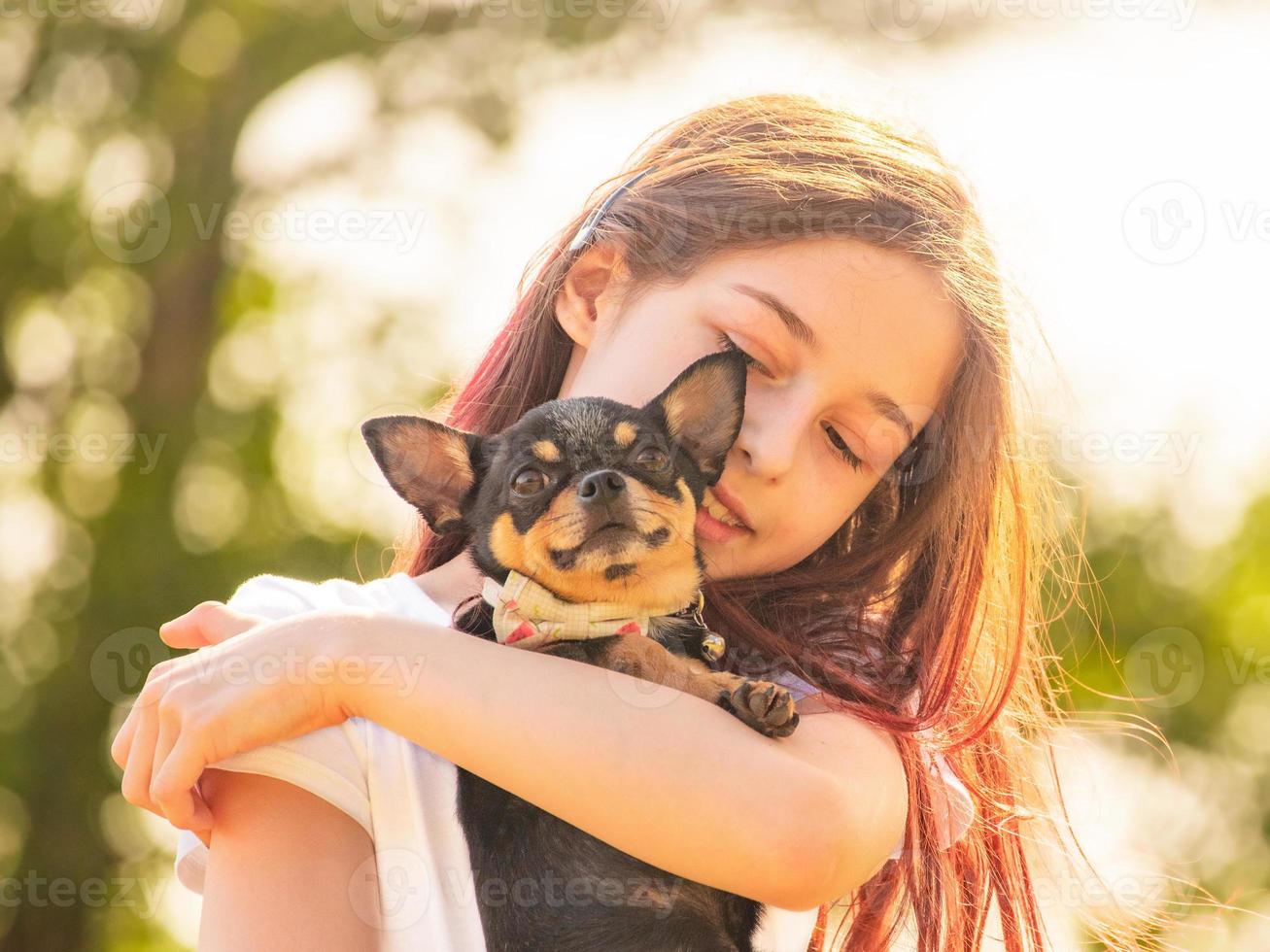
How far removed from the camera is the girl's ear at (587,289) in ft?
9.17

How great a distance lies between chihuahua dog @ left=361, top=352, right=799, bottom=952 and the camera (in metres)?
2.15

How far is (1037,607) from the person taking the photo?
3.00 metres

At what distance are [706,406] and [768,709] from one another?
0.62m

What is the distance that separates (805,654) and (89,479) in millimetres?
9169

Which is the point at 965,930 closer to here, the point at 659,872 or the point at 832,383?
the point at 659,872

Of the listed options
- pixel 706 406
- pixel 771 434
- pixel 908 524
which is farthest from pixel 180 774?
pixel 908 524

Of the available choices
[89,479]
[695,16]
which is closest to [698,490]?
[695,16]

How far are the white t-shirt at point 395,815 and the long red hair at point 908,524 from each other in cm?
56

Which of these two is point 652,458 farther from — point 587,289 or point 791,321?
point 587,289

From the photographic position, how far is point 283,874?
6.80 ft

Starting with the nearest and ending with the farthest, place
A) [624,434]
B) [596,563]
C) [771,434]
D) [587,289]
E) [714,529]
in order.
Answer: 1. [596,563]
2. [624,434]
3. [771,434]
4. [714,529]
5. [587,289]

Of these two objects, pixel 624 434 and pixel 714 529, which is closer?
pixel 624 434

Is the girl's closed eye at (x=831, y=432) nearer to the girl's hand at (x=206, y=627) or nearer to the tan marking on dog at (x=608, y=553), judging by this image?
the tan marking on dog at (x=608, y=553)

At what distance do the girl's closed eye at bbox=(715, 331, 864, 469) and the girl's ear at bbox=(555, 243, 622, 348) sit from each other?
1.10 ft
